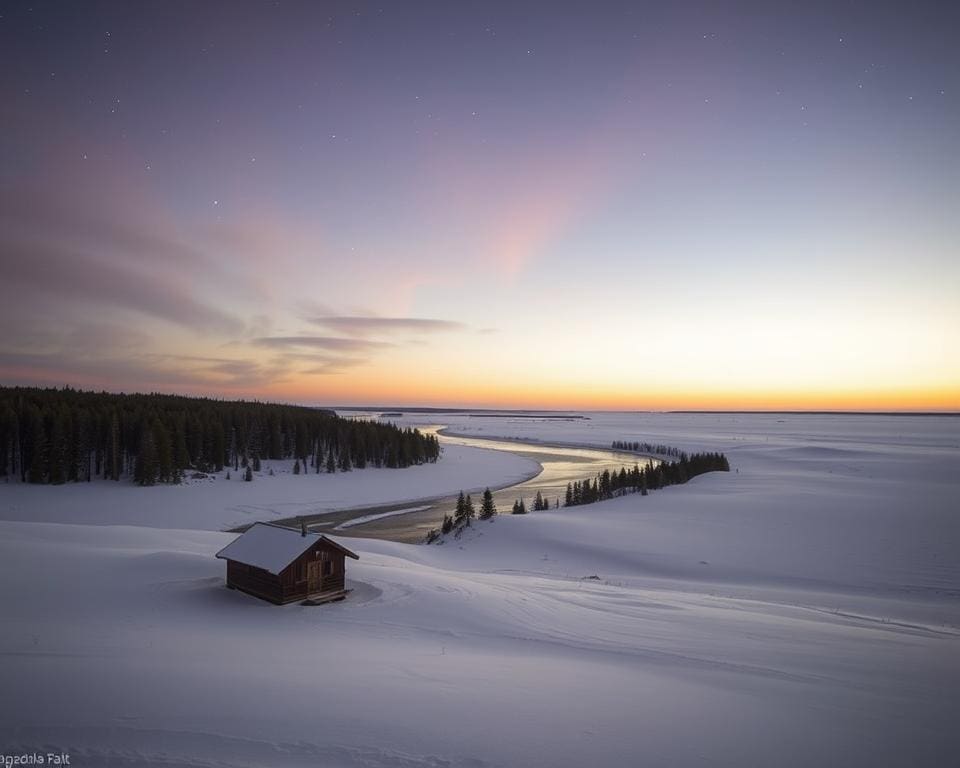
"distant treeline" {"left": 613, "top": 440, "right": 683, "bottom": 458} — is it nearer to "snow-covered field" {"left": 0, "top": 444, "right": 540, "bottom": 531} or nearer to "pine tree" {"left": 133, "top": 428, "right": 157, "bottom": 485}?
"snow-covered field" {"left": 0, "top": 444, "right": 540, "bottom": 531}

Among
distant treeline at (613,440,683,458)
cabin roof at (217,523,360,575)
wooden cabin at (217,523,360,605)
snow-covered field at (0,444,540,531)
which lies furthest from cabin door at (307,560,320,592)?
distant treeline at (613,440,683,458)

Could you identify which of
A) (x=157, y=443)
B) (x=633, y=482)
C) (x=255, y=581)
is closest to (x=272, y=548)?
(x=255, y=581)

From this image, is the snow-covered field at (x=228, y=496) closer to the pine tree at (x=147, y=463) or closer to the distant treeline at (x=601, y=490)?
the pine tree at (x=147, y=463)

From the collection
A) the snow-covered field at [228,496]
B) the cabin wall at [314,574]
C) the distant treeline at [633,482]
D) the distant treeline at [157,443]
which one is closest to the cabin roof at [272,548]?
the cabin wall at [314,574]

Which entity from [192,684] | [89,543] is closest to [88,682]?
[192,684]

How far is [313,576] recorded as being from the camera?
18.6m

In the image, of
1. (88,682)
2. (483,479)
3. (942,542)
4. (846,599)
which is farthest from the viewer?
(483,479)

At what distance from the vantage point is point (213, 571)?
20859 millimetres

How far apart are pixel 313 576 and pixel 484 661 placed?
30.8 ft

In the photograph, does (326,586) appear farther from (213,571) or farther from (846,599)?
(846,599)

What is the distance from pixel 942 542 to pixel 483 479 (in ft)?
181

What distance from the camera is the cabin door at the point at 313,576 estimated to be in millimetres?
18469

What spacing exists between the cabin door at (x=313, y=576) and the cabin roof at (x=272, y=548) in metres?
0.75

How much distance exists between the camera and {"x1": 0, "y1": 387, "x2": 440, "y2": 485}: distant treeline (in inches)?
2265
